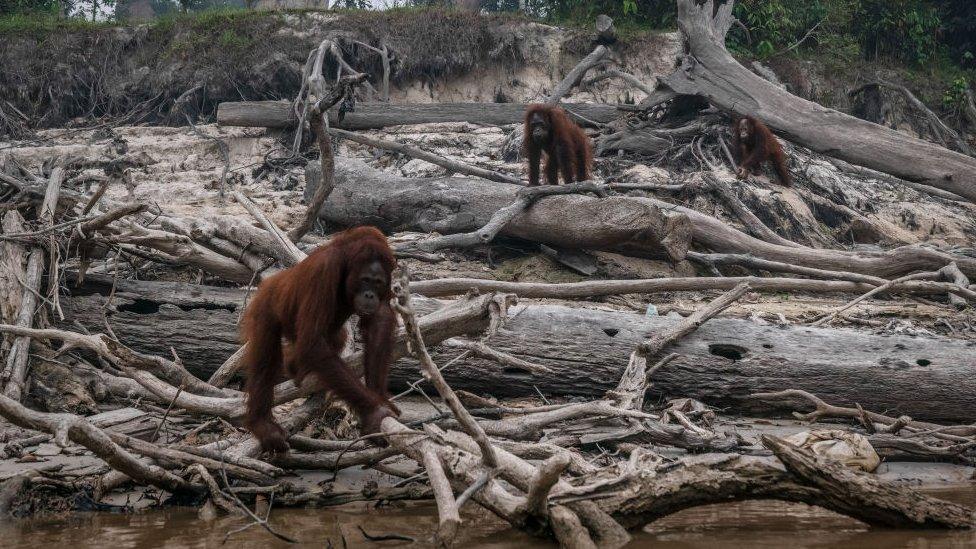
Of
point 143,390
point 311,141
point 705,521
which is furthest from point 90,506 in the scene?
point 311,141

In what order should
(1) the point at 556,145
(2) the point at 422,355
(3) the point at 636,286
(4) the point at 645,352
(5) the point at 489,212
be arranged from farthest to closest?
(1) the point at 556,145, (5) the point at 489,212, (3) the point at 636,286, (4) the point at 645,352, (2) the point at 422,355

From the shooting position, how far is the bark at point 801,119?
1047cm

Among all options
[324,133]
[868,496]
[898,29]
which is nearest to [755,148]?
[324,133]

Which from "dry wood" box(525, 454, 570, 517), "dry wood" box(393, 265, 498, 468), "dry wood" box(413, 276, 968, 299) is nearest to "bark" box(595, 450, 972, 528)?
"dry wood" box(525, 454, 570, 517)

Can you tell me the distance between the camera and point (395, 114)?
43.9 feet

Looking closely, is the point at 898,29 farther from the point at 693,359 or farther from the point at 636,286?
the point at 693,359

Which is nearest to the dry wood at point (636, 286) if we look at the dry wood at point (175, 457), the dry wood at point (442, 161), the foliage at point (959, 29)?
the dry wood at point (175, 457)

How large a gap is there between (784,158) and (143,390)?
9.05 m

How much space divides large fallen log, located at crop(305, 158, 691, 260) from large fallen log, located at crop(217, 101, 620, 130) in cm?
239

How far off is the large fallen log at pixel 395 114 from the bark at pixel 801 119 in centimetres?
192

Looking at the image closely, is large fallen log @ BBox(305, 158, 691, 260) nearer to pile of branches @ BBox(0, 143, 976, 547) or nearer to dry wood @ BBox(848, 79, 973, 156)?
pile of branches @ BBox(0, 143, 976, 547)

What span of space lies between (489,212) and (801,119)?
12.6 feet

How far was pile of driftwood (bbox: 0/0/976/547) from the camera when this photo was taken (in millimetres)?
4539

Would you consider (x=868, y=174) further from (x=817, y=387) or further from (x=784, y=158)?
(x=817, y=387)
